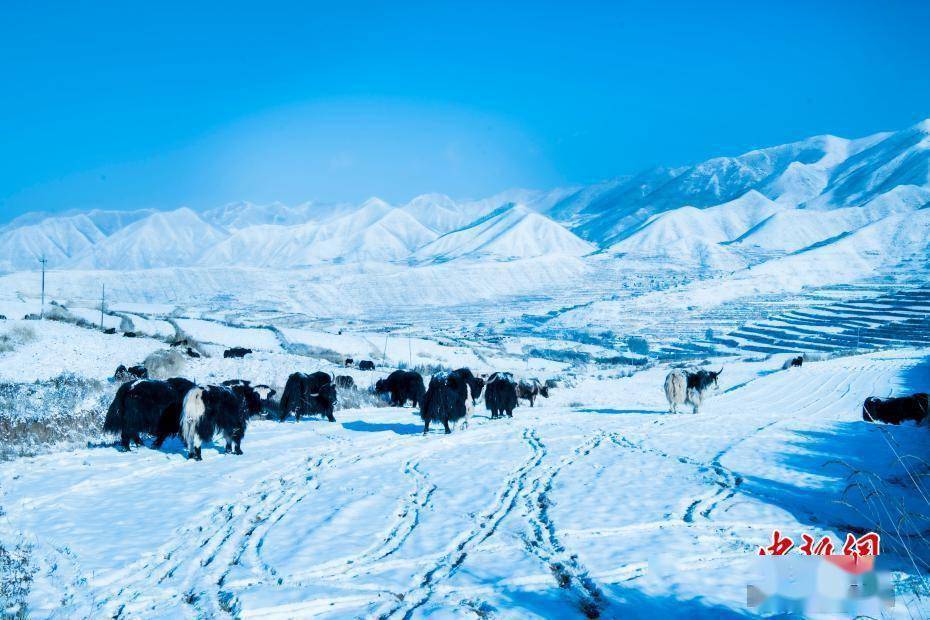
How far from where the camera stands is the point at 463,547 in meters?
6.77

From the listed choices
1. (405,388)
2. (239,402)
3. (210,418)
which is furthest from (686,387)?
(210,418)

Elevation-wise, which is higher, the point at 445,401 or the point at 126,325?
the point at 126,325

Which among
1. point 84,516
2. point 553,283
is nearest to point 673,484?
point 84,516

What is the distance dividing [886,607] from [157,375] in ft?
78.7

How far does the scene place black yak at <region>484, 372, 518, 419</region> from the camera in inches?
766

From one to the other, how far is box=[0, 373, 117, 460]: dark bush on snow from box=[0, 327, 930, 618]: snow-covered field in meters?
0.96

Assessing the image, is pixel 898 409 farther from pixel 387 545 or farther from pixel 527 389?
pixel 387 545

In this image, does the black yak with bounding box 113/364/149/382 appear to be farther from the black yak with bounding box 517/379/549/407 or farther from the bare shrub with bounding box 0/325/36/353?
the black yak with bounding box 517/379/549/407

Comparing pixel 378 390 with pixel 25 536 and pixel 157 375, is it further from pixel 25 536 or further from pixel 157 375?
pixel 25 536

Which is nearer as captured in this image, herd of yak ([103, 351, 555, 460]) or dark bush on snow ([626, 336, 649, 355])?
herd of yak ([103, 351, 555, 460])

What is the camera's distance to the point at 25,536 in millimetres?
6859

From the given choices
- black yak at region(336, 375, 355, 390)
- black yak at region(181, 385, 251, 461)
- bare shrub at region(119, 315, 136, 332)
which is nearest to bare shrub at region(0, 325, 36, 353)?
black yak at region(336, 375, 355, 390)

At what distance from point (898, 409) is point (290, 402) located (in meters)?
17.6

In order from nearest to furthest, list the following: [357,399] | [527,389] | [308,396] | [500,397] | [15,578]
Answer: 1. [15,578]
2. [308,396]
3. [500,397]
4. [357,399]
5. [527,389]
